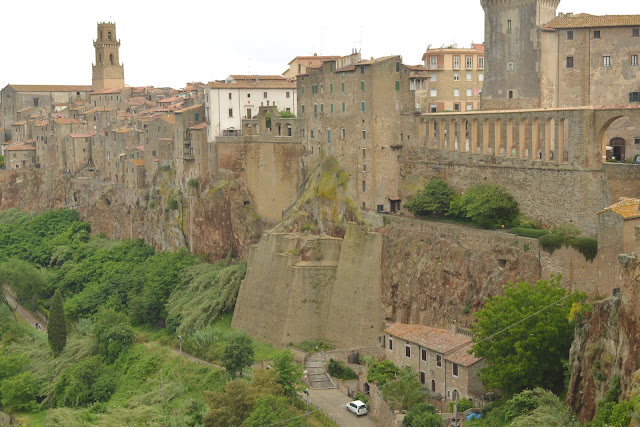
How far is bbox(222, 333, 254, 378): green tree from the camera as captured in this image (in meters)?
51.4

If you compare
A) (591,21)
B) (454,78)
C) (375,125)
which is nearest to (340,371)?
(375,125)

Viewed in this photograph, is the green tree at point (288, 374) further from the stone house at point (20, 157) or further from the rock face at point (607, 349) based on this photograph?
the stone house at point (20, 157)

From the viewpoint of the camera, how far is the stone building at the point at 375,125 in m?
56.4

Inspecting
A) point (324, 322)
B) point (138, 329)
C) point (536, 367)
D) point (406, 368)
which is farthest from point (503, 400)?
point (138, 329)

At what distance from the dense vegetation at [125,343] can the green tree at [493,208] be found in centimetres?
1176

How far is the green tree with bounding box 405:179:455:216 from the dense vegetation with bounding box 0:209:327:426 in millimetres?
11043

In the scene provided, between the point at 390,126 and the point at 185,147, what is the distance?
66.5 feet

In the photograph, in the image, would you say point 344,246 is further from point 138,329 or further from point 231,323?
point 138,329

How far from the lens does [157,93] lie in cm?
10875

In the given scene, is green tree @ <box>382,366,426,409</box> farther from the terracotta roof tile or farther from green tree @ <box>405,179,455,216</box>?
green tree @ <box>405,179,455,216</box>

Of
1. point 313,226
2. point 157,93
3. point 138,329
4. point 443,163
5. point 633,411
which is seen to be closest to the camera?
point 633,411

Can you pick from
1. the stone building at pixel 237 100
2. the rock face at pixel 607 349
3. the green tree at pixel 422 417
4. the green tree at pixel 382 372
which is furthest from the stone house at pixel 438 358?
the stone building at pixel 237 100

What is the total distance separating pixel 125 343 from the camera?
63219 mm

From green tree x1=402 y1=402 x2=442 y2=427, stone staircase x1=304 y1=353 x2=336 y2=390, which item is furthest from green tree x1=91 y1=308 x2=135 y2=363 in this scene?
green tree x1=402 y1=402 x2=442 y2=427
